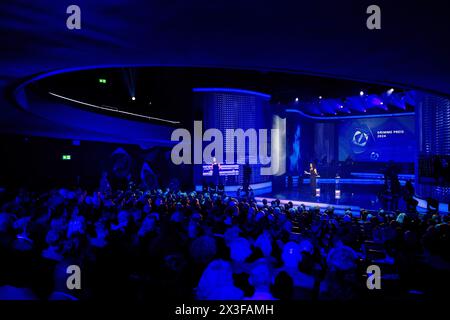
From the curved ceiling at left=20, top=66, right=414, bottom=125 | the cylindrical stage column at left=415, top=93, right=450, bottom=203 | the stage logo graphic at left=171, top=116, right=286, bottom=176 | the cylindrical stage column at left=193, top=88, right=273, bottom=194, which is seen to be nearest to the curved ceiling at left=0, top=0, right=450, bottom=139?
the cylindrical stage column at left=415, top=93, right=450, bottom=203

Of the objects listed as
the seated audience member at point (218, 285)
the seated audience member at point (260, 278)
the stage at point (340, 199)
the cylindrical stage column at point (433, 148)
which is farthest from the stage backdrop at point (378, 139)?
the seated audience member at point (218, 285)

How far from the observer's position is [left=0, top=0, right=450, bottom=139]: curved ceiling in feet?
10.9

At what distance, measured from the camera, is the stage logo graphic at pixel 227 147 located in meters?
18.6

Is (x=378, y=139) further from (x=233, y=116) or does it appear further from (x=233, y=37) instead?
(x=233, y=37)

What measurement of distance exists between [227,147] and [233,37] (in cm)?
1509

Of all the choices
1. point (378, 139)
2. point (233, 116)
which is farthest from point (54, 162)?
point (378, 139)

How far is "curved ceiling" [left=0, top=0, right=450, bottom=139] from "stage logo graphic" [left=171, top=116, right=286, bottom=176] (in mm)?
12824

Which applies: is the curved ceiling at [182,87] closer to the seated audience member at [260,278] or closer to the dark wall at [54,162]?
the dark wall at [54,162]

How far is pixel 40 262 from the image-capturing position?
4.29 m

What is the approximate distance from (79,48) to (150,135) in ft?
40.5

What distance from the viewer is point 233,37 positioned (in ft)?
13.9

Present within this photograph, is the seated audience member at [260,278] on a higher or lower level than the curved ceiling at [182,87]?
lower

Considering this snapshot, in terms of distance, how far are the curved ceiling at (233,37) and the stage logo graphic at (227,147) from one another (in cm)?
1282
